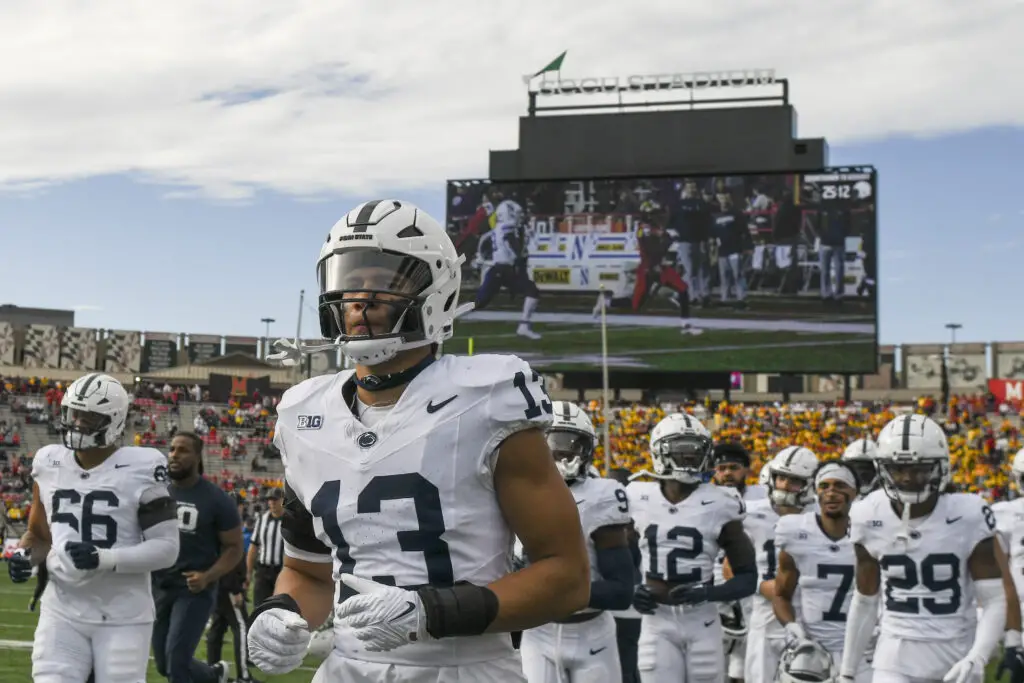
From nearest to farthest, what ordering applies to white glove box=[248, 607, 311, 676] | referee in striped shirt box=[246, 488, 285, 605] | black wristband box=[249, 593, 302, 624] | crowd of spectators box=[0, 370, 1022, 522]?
white glove box=[248, 607, 311, 676]
black wristband box=[249, 593, 302, 624]
referee in striped shirt box=[246, 488, 285, 605]
crowd of spectators box=[0, 370, 1022, 522]

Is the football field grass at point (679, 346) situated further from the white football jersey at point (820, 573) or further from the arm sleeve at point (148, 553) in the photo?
the arm sleeve at point (148, 553)

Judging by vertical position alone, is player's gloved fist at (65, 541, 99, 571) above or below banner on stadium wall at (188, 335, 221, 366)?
below

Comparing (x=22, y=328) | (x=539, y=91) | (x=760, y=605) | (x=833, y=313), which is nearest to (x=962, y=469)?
(x=833, y=313)

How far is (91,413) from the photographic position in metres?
6.78

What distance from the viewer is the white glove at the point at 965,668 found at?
20.2 ft

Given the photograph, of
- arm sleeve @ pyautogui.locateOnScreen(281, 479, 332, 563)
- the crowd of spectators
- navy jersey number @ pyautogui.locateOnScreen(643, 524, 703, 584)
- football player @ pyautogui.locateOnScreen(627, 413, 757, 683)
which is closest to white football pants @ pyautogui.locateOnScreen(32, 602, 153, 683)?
football player @ pyautogui.locateOnScreen(627, 413, 757, 683)

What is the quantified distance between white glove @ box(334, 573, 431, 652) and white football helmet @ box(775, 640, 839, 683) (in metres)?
5.62

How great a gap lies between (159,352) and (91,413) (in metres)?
54.9

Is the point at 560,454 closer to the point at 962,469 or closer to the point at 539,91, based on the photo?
the point at 962,469

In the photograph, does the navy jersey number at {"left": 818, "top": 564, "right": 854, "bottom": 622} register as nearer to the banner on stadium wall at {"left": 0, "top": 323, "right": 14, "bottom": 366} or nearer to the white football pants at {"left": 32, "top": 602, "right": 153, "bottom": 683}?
the white football pants at {"left": 32, "top": 602, "right": 153, "bottom": 683}

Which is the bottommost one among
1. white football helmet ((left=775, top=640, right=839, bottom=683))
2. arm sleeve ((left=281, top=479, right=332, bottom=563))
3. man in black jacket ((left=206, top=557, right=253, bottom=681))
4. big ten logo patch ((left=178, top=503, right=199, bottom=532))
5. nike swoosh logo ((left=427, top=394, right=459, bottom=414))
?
man in black jacket ((left=206, top=557, right=253, bottom=681))

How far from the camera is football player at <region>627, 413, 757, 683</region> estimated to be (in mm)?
7785

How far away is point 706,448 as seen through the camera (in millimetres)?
7855

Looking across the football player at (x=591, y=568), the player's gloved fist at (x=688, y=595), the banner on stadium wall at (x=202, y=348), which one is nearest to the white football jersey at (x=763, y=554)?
the player's gloved fist at (x=688, y=595)
